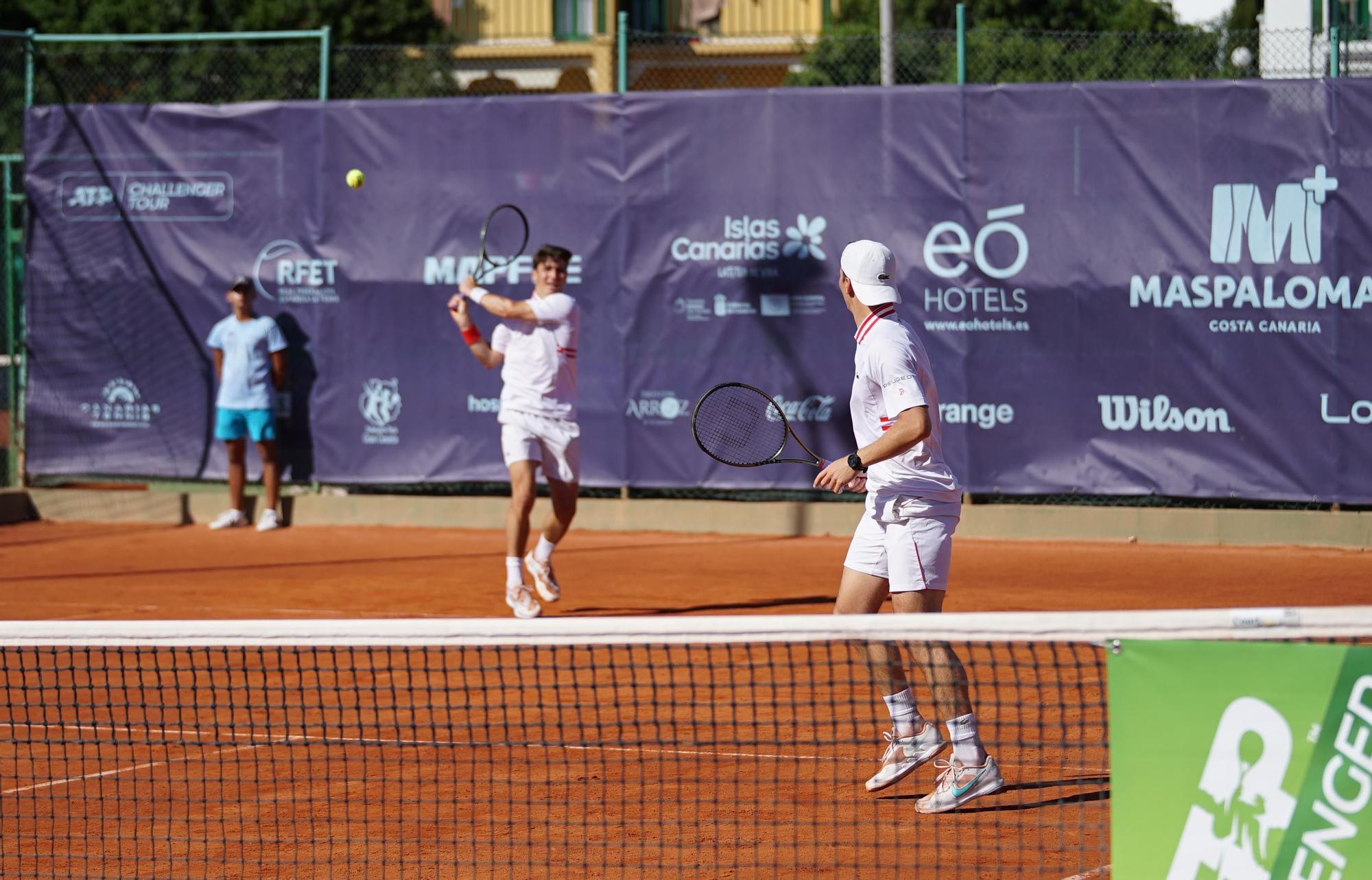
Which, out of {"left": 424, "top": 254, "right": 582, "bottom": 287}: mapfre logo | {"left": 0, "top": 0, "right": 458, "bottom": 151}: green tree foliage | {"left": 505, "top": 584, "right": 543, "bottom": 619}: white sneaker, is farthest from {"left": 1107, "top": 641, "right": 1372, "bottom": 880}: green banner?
{"left": 0, "top": 0, "right": 458, "bottom": 151}: green tree foliage

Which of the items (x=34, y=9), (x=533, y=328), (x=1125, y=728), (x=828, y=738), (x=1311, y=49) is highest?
(x=34, y=9)

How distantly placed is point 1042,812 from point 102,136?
10122 mm

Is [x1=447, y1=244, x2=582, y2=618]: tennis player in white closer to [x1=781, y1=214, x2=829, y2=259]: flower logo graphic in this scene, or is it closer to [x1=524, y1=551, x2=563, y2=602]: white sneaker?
[x1=524, y1=551, x2=563, y2=602]: white sneaker

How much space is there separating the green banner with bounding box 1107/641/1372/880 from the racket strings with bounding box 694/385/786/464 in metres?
3.06

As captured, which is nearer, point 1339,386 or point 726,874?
point 726,874

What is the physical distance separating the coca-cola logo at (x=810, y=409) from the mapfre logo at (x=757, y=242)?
96cm

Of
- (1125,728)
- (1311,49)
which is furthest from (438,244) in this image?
(1125,728)

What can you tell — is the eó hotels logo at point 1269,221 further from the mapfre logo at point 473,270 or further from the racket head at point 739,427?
the racket head at point 739,427

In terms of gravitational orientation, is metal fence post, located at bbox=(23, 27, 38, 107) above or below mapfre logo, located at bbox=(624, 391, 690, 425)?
above

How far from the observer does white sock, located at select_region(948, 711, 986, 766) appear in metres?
5.07

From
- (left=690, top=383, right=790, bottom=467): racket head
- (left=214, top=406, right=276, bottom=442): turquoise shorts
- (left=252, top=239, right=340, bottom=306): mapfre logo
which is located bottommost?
(left=214, top=406, right=276, bottom=442): turquoise shorts

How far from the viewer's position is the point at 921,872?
14.8ft

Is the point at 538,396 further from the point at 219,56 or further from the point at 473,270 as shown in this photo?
the point at 219,56

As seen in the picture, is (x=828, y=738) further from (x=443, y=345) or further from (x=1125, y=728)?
(x=443, y=345)
